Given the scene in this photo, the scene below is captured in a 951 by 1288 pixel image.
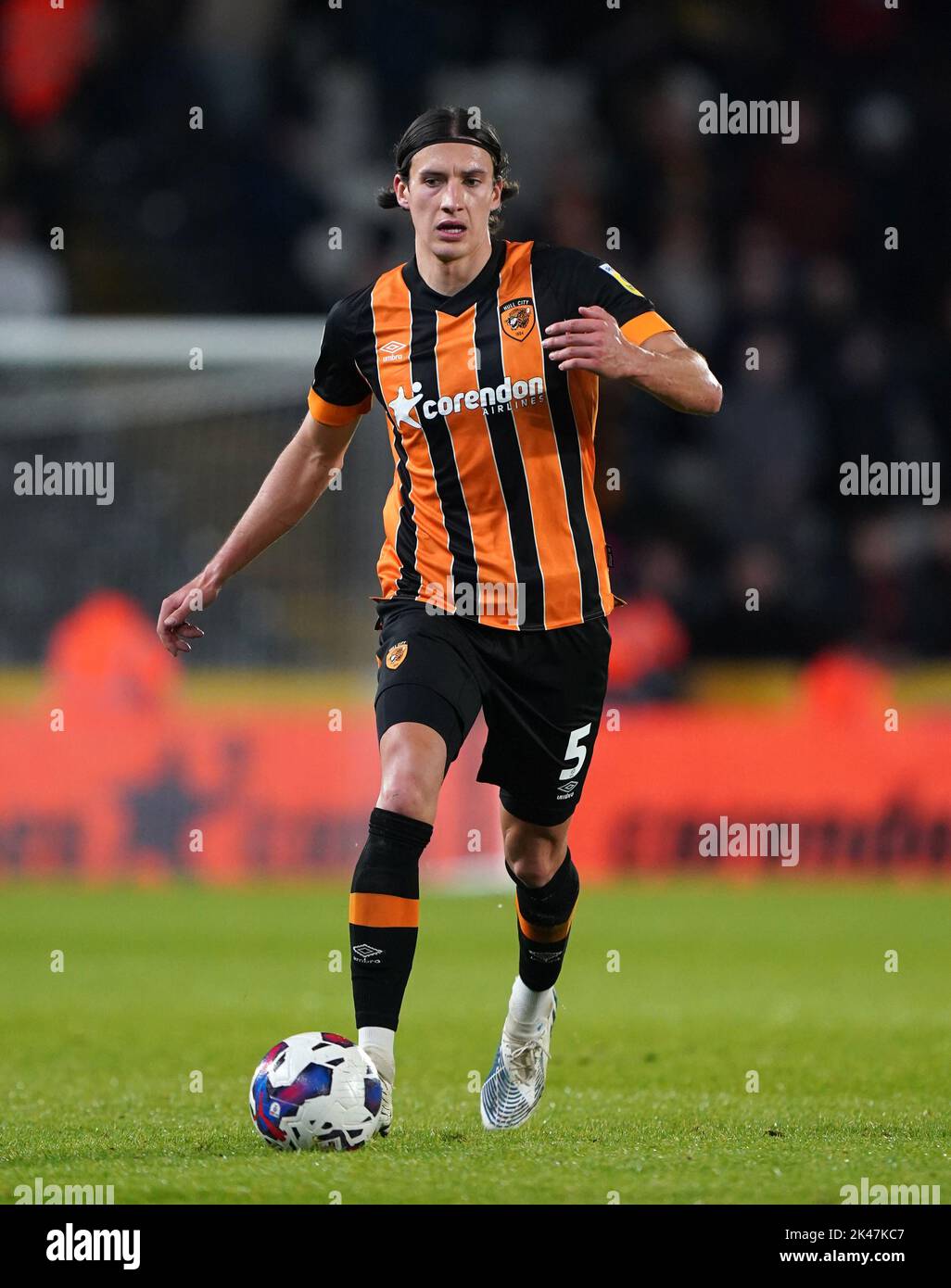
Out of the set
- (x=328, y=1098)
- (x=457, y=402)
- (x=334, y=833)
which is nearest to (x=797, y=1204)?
(x=328, y=1098)

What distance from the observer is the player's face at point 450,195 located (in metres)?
4.91

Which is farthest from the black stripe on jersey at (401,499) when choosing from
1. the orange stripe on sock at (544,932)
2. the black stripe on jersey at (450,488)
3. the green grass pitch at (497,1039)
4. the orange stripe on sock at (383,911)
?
the green grass pitch at (497,1039)

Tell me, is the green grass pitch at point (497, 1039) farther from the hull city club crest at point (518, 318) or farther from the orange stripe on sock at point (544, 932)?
the hull city club crest at point (518, 318)

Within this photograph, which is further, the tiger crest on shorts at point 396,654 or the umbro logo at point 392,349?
the umbro logo at point 392,349

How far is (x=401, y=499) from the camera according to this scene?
5090mm

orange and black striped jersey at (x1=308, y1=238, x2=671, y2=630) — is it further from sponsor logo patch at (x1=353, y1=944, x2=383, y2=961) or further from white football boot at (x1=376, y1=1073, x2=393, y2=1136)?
white football boot at (x1=376, y1=1073, x2=393, y2=1136)

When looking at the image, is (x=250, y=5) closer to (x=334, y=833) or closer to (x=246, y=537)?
(x=334, y=833)

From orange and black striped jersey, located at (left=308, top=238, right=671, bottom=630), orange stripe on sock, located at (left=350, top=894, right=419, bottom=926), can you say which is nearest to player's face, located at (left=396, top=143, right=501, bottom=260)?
orange and black striped jersey, located at (left=308, top=238, right=671, bottom=630)

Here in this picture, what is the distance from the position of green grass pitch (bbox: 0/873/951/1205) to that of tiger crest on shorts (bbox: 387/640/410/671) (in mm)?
1159

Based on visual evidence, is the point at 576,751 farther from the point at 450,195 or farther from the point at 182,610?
the point at 450,195

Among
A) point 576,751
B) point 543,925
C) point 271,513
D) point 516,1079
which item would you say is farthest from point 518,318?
point 516,1079

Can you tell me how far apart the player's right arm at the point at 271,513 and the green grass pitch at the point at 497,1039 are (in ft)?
4.43

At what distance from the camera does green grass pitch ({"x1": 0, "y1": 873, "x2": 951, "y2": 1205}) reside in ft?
13.0

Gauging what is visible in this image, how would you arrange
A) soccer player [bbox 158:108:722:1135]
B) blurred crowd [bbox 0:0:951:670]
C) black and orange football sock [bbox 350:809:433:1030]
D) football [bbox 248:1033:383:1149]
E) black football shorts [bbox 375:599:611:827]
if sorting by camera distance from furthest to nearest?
blurred crowd [bbox 0:0:951:670]
soccer player [bbox 158:108:722:1135]
black football shorts [bbox 375:599:611:827]
black and orange football sock [bbox 350:809:433:1030]
football [bbox 248:1033:383:1149]
